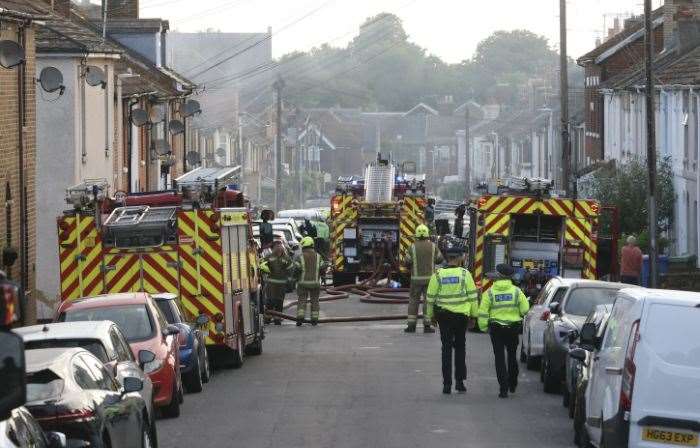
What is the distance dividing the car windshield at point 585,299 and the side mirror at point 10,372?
46.5 ft

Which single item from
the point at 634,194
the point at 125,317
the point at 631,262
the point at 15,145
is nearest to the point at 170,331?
the point at 125,317

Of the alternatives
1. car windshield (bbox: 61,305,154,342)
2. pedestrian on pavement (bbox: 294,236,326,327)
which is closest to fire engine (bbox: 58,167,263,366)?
car windshield (bbox: 61,305,154,342)

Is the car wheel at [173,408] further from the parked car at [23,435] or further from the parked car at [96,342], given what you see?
the parked car at [23,435]

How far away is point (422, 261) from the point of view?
96.3 feet

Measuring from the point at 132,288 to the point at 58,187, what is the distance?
1287 centimetres

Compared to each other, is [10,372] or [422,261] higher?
[10,372]

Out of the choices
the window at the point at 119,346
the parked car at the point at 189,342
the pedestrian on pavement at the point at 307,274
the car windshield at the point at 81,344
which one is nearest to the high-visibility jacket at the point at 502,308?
the parked car at the point at 189,342

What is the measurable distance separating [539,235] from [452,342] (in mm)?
10285

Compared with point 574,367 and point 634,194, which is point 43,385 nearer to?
point 574,367

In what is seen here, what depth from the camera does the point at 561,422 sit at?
1742cm

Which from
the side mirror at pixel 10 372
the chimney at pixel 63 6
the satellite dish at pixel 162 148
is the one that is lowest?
the side mirror at pixel 10 372

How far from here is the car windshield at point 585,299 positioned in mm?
20812

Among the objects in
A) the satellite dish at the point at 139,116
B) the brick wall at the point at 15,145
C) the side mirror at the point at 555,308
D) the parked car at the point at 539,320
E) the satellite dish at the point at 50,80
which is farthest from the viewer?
the satellite dish at the point at 139,116

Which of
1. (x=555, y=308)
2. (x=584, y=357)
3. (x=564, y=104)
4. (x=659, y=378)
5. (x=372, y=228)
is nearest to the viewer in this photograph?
(x=659, y=378)
